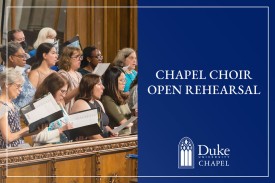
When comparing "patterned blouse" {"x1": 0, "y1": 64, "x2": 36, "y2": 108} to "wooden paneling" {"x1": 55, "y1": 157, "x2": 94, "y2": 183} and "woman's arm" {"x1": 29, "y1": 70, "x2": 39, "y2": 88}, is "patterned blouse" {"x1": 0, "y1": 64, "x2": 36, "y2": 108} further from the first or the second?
Result: "wooden paneling" {"x1": 55, "y1": 157, "x2": 94, "y2": 183}

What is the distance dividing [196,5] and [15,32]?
732 mm

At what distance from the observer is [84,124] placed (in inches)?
127

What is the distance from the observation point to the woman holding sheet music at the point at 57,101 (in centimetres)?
318

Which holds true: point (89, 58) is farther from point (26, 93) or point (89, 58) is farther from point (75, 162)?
point (75, 162)

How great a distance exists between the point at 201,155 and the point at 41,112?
675mm

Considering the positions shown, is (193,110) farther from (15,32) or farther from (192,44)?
(15,32)

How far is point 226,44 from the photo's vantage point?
10.4 feet

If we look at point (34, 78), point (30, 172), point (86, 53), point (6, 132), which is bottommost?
point (30, 172)

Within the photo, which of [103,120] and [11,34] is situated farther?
[103,120]

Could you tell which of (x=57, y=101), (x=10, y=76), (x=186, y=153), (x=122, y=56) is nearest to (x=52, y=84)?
(x=57, y=101)

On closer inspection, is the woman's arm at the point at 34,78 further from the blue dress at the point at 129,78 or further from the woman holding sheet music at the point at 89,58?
the blue dress at the point at 129,78

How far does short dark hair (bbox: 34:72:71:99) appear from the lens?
10.4 feet

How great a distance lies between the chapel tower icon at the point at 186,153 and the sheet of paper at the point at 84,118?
37 cm

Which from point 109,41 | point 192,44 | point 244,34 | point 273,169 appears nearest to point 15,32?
point 109,41
